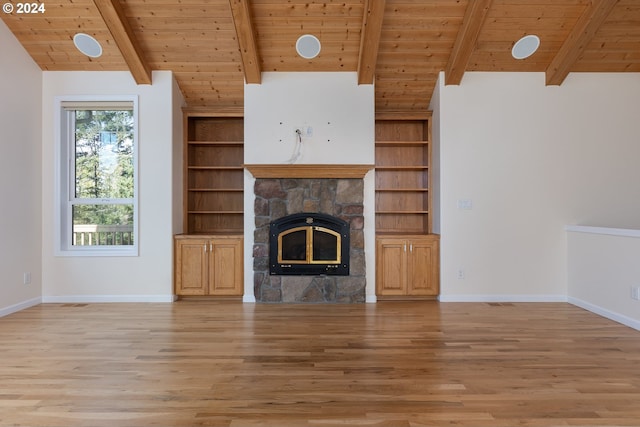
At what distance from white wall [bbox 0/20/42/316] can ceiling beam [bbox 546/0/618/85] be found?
610 cm

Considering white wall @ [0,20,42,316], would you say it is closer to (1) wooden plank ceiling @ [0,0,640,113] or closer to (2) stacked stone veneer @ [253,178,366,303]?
(1) wooden plank ceiling @ [0,0,640,113]

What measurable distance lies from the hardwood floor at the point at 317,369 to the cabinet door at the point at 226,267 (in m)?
0.64

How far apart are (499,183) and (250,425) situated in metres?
4.10

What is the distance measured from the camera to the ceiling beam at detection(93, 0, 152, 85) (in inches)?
157

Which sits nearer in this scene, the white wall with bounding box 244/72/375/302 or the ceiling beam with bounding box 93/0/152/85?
the ceiling beam with bounding box 93/0/152/85

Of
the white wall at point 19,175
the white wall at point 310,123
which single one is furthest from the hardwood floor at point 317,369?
the white wall at point 310,123

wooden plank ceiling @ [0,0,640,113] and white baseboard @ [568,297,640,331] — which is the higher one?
wooden plank ceiling @ [0,0,640,113]

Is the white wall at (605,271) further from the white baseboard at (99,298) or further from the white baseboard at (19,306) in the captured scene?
the white baseboard at (19,306)

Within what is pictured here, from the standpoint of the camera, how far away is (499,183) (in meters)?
4.87

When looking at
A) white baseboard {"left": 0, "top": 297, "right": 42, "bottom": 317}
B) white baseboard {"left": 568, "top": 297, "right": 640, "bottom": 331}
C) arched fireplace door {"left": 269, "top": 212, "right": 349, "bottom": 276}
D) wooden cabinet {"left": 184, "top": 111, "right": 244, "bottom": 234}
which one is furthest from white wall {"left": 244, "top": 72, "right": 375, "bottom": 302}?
white baseboard {"left": 0, "top": 297, "right": 42, "bottom": 317}

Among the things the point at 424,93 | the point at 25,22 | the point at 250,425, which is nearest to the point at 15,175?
the point at 25,22

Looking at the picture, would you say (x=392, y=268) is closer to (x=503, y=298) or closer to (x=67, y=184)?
(x=503, y=298)

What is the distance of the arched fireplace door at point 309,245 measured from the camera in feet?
15.8

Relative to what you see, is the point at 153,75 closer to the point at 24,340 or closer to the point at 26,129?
the point at 26,129
